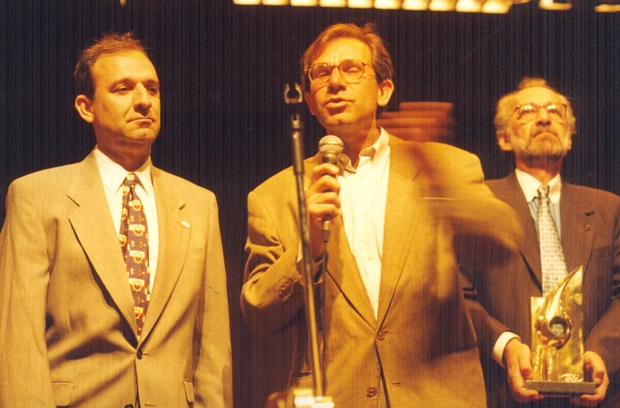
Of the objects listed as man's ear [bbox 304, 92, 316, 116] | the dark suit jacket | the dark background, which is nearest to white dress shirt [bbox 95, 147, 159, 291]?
the dark background

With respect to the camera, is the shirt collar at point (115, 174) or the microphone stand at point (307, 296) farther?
the shirt collar at point (115, 174)

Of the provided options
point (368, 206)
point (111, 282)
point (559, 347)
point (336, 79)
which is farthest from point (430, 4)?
point (111, 282)

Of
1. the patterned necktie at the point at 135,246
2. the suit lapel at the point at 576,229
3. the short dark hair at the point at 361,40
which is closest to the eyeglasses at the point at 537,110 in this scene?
the suit lapel at the point at 576,229

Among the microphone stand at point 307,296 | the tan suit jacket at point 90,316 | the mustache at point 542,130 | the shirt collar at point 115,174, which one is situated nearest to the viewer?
the microphone stand at point 307,296

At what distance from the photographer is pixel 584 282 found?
3.45 metres

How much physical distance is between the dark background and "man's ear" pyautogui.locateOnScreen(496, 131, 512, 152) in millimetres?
41

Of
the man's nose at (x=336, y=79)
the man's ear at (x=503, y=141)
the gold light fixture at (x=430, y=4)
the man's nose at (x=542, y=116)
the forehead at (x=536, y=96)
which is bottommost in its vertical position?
the man's ear at (x=503, y=141)

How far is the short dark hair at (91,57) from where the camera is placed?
3291mm

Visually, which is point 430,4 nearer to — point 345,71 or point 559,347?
point 345,71

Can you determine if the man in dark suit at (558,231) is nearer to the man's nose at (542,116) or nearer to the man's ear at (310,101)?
the man's nose at (542,116)

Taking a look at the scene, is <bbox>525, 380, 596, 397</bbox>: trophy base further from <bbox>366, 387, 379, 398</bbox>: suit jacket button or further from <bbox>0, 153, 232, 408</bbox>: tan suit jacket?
<bbox>0, 153, 232, 408</bbox>: tan suit jacket

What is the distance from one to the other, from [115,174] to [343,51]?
92cm

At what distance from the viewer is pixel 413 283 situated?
3.02 metres

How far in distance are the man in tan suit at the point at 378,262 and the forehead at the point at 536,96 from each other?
686mm
